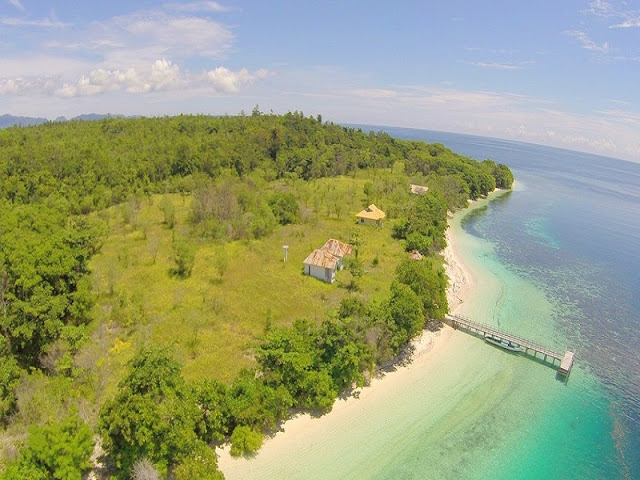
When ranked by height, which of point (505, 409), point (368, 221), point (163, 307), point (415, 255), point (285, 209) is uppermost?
point (285, 209)

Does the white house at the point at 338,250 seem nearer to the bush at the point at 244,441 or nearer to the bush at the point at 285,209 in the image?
the bush at the point at 285,209

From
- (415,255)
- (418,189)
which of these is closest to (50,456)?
(415,255)

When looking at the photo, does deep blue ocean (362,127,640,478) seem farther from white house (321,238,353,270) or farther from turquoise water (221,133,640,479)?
white house (321,238,353,270)

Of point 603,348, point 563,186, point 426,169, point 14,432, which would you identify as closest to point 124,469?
point 14,432

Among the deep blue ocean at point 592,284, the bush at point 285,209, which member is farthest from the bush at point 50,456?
the bush at point 285,209

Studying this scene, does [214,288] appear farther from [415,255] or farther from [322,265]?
[415,255]

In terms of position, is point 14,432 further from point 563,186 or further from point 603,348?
point 563,186
